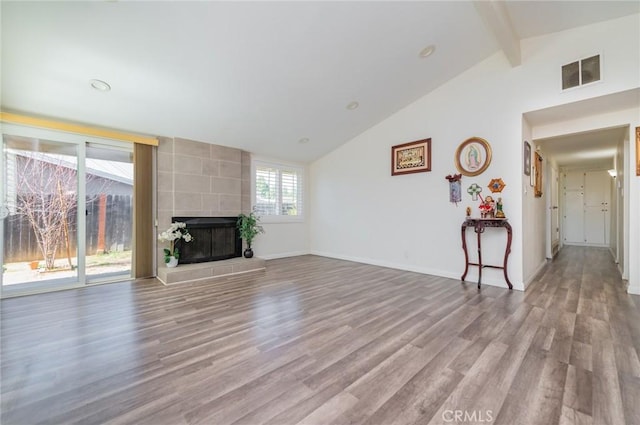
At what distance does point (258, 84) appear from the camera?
3430 mm

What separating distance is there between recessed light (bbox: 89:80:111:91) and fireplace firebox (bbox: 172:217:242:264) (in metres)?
2.09

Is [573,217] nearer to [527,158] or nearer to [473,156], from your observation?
[527,158]

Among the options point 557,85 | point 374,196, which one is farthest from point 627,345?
point 374,196

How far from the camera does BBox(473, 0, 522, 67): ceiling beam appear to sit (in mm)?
2572

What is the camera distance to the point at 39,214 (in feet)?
11.4

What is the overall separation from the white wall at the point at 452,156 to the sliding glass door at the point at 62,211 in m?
4.12

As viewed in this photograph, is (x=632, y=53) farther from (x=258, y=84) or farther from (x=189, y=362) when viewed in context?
(x=189, y=362)

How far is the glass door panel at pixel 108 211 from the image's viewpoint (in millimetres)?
3832

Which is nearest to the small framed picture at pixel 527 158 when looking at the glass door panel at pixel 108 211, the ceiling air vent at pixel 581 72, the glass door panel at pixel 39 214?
the ceiling air vent at pixel 581 72

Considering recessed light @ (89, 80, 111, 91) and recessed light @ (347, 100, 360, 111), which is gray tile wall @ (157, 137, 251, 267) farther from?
recessed light @ (347, 100, 360, 111)

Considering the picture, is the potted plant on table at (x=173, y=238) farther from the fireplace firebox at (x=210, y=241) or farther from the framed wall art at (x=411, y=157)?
the framed wall art at (x=411, y=157)

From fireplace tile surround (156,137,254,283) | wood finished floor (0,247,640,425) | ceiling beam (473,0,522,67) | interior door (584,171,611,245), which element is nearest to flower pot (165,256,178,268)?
fireplace tile surround (156,137,254,283)

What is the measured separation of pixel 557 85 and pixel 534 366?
3.43 metres
